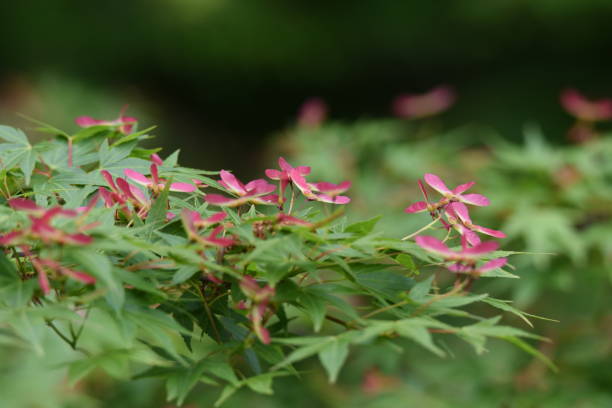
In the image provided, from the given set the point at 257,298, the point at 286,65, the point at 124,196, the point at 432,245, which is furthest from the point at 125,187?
the point at 286,65

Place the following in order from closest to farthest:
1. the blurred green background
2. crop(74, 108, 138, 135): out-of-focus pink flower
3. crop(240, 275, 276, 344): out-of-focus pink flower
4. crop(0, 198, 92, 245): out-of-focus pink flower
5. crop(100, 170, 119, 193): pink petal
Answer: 1. crop(0, 198, 92, 245): out-of-focus pink flower
2. crop(240, 275, 276, 344): out-of-focus pink flower
3. crop(100, 170, 119, 193): pink petal
4. crop(74, 108, 138, 135): out-of-focus pink flower
5. the blurred green background

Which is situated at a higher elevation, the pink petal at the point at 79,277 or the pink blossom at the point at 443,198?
the pink petal at the point at 79,277

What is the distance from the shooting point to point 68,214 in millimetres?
888

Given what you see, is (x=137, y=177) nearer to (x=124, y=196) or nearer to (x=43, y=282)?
(x=124, y=196)

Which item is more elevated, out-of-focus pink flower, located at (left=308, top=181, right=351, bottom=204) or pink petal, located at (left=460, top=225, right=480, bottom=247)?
out-of-focus pink flower, located at (left=308, top=181, right=351, bottom=204)

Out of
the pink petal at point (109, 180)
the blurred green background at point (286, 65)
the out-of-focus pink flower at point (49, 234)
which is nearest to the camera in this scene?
the out-of-focus pink flower at point (49, 234)

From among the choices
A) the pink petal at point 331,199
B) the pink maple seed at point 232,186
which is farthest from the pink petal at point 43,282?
the pink petal at point 331,199

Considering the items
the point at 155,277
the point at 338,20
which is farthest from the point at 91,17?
the point at 155,277

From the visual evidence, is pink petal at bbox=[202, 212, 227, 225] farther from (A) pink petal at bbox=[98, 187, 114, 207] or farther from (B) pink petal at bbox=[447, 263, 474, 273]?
(B) pink petal at bbox=[447, 263, 474, 273]

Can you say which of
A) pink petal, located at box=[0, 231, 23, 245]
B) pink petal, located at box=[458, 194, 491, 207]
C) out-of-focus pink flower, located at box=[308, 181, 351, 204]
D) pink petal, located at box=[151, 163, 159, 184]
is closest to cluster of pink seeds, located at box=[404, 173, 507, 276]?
pink petal, located at box=[458, 194, 491, 207]

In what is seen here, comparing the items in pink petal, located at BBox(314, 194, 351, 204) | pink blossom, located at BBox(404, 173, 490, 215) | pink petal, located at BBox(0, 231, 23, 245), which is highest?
pink petal, located at BBox(0, 231, 23, 245)

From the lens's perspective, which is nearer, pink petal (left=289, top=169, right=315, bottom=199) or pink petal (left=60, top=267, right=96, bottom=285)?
pink petal (left=60, top=267, right=96, bottom=285)

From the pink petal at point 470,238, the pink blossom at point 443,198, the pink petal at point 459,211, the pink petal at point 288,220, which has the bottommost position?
the pink petal at point 470,238

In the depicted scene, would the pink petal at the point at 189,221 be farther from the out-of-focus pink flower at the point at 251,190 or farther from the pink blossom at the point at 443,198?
the pink blossom at the point at 443,198
